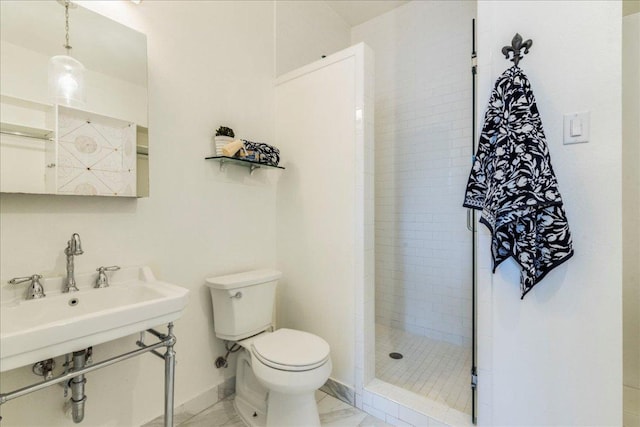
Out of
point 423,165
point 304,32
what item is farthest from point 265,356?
point 304,32

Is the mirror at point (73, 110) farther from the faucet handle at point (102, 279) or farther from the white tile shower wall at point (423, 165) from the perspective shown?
the white tile shower wall at point (423, 165)

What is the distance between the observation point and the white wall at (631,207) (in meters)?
1.50

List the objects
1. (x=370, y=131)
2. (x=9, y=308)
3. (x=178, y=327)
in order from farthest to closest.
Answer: (x=370, y=131) < (x=178, y=327) < (x=9, y=308)

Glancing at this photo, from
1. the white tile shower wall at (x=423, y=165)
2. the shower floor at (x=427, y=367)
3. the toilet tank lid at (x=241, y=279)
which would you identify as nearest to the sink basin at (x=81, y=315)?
the toilet tank lid at (x=241, y=279)

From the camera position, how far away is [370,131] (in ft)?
5.93

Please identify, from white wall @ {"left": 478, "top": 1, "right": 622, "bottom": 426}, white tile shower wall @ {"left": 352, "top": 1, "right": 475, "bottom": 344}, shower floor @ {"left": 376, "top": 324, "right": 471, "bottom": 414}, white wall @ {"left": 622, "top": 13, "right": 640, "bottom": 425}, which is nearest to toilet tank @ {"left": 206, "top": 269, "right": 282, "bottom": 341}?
shower floor @ {"left": 376, "top": 324, "right": 471, "bottom": 414}

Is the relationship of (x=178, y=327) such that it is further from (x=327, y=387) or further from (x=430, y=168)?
(x=430, y=168)

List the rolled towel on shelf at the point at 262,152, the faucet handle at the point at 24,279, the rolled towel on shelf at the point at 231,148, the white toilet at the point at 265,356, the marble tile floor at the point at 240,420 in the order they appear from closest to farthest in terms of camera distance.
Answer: the faucet handle at the point at 24,279 → the white toilet at the point at 265,356 → the marble tile floor at the point at 240,420 → the rolled towel on shelf at the point at 231,148 → the rolled towel on shelf at the point at 262,152

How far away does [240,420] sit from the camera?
65.2 inches

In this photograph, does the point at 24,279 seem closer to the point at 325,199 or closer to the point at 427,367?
the point at 325,199

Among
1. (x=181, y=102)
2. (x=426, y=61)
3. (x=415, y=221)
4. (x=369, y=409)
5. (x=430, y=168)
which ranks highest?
(x=426, y=61)

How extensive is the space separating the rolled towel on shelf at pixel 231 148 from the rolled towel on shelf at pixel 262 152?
0.23ft

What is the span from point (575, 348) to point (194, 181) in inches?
78.1

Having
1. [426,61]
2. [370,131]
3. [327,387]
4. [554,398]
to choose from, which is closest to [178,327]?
[327,387]
